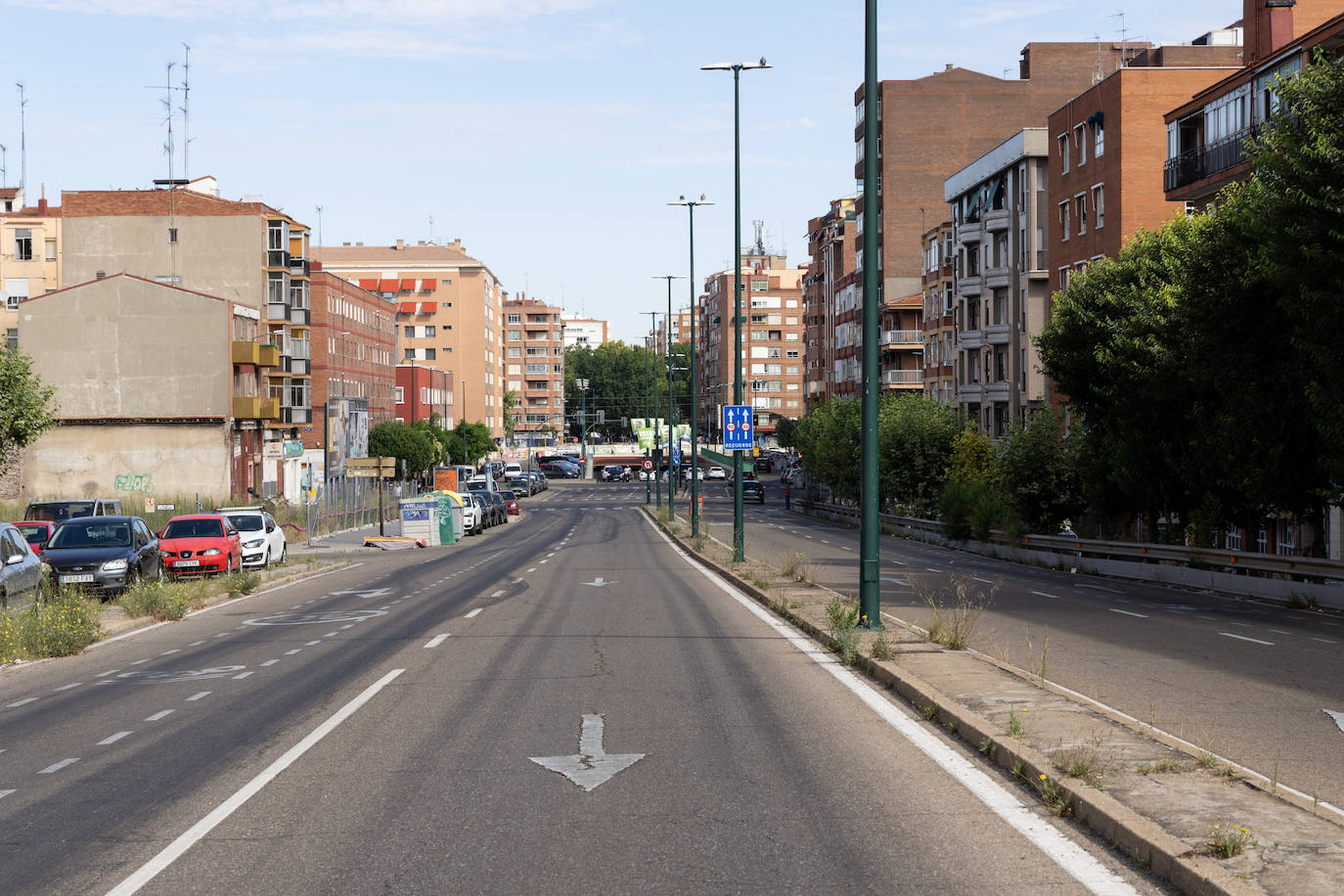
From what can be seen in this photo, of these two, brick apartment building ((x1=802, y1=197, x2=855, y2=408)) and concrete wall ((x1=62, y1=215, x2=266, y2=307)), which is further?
brick apartment building ((x1=802, y1=197, x2=855, y2=408))

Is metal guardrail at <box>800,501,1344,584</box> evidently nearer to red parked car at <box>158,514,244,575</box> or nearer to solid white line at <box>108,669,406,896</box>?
solid white line at <box>108,669,406,896</box>

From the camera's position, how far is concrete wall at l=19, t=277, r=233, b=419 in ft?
207

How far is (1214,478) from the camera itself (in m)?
30.4

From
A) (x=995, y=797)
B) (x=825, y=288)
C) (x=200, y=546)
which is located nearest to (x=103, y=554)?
(x=200, y=546)

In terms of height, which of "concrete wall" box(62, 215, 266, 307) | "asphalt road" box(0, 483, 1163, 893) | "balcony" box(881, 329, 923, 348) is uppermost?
"concrete wall" box(62, 215, 266, 307)

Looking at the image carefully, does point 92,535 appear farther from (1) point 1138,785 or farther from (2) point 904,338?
(2) point 904,338

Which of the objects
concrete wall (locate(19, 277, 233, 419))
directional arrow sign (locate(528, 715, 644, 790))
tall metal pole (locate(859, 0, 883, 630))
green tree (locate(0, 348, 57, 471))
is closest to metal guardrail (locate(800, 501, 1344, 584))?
tall metal pole (locate(859, 0, 883, 630))

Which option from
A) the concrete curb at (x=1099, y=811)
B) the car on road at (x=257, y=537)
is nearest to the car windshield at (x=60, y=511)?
the car on road at (x=257, y=537)

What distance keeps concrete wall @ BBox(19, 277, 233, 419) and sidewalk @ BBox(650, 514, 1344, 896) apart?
57.0 meters

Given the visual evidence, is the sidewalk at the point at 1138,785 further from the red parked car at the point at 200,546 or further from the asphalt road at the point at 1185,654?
the red parked car at the point at 200,546

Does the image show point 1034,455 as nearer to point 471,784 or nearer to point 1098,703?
point 1098,703

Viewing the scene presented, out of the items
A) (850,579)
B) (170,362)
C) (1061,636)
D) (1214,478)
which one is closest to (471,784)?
(1061,636)

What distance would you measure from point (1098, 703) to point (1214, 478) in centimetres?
2158

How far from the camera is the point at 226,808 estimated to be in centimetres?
780
